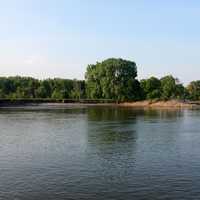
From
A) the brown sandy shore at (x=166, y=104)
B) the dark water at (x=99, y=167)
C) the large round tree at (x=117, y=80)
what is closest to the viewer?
the dark water at (x=99, y=167)

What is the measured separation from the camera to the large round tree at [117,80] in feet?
628

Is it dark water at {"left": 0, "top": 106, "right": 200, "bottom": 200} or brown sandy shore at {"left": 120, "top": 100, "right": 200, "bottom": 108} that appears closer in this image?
dark water at {"left": 0, "top": 106, "right": 200, "bottom": 200}

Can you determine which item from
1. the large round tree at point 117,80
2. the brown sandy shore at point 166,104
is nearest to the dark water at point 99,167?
the brown sandy shore at point 166,104

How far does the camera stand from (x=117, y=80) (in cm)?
19350

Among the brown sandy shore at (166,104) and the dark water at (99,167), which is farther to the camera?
the brown sandy shore at (166,104)

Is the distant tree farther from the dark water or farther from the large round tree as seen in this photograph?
the dark water

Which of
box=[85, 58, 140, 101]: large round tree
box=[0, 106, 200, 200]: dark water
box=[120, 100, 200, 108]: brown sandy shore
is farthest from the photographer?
box=[85, 58, 140, 101]: large round tree

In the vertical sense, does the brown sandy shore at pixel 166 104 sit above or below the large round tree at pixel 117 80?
below

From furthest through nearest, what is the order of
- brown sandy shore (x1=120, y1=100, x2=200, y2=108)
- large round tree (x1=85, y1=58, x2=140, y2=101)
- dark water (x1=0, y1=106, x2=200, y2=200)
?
A: 1. large round tree (x1=85, y1=58, x2=140, y2=101)
2. brown sandy shore (x1=120, y1=100, x2=200, y2=108)
3. dark water (x1=0, y1=106, x2=200, y2=200)

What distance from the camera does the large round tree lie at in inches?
7538

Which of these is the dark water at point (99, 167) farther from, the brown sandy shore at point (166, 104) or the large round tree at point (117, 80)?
the large round tree at point (117, 80)

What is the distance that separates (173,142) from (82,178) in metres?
22.7

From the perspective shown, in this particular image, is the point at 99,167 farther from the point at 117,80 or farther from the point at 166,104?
the point at 117,80

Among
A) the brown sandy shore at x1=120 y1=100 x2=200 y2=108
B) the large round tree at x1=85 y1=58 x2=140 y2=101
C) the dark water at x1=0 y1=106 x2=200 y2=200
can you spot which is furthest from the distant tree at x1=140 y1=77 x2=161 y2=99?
the dark water at x1=0 y1=106 x2=200 y2=200
